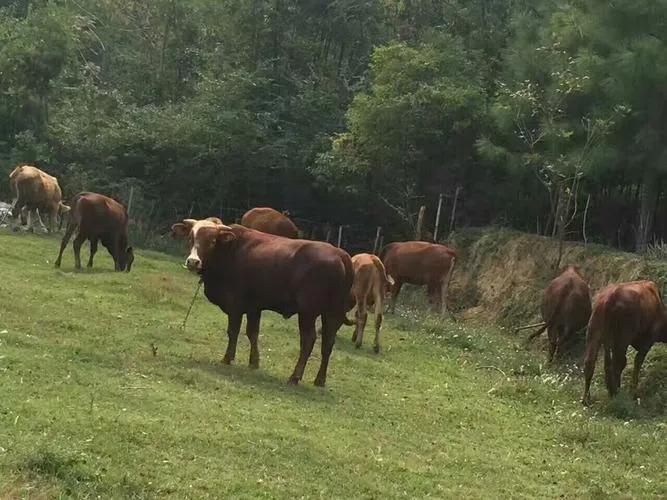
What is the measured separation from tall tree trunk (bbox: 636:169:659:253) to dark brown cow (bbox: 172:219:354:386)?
37.2ft

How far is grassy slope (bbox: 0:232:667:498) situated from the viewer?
6.70 metres

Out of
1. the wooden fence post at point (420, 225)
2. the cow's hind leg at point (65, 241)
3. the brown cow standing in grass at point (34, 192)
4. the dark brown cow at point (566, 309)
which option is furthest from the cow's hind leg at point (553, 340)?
the brown cow standing in grass at point (34, 192)

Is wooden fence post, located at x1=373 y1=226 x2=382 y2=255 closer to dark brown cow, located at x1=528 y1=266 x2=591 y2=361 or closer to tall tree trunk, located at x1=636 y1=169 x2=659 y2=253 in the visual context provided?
tall tree trunk, located at x1=636 y1=169 x2=659 y2=253

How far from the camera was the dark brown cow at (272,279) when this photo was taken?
1038cm

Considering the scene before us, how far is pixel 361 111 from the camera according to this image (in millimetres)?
25312

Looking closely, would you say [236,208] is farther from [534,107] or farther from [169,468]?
[169,468]

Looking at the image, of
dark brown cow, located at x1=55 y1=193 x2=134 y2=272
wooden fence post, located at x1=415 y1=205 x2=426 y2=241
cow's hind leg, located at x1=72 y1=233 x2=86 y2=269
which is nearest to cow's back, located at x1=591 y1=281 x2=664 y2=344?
cow's hind leg, located at x1=72 y1=233 x2=86 y2=269

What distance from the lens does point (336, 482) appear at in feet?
23.3

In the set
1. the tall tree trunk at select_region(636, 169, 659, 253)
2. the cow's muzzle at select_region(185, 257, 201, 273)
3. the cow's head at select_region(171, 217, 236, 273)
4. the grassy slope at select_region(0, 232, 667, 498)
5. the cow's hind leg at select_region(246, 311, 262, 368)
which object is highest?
the tall tree trunk at select_region(636, 169, 659, 253)

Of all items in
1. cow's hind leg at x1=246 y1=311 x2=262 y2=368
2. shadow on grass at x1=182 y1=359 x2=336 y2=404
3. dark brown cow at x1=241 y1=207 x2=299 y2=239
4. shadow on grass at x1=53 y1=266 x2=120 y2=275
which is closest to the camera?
shadow on grass at x1=182 y1=359 x2=336 y2=404

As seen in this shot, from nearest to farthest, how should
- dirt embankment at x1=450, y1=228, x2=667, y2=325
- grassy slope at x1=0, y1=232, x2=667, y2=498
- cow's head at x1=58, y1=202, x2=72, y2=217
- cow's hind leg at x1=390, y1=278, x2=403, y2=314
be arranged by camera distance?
grassy slope at x1=0, y1=232, x2=667, y2=498 → dirt embankment at x1=450, y1=228, x2=667, y2=325 → cow's hind leg at x1=390, y1=278, x2=403, y2=314 → cow's head at x1=58, y1=202, x2=72, y2=217

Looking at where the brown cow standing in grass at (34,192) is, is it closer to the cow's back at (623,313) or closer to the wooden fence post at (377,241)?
the wooden fence post at (377,241)

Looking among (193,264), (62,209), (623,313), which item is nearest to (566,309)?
(623,313)

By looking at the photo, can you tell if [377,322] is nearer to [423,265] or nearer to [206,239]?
[206,239]
